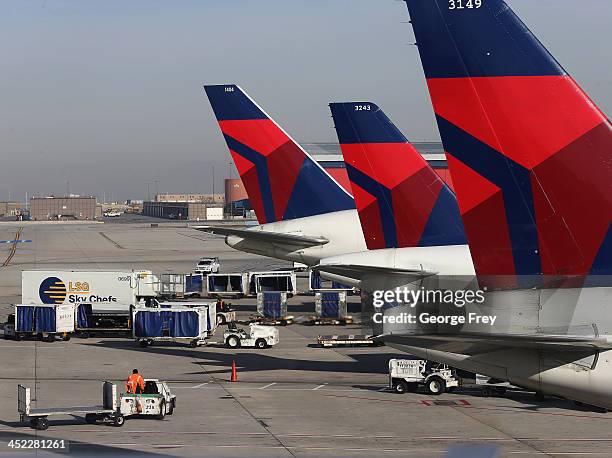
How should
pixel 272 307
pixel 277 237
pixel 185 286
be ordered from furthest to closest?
1. pixel 185 286
2. pixel 272 307
3. pixel 277 237

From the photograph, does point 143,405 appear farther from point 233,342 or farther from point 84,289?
point 84,289

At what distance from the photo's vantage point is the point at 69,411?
29.7 meters

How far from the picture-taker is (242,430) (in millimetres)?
29281

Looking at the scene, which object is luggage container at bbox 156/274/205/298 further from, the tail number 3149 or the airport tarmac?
the tail number 3149

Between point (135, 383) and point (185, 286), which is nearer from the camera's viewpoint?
point (135, 383)

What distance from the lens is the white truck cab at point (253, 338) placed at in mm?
47875

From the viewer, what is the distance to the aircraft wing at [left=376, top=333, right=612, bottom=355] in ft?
44.6

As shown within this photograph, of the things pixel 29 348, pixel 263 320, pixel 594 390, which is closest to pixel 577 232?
pixel 594 390

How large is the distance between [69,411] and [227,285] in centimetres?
4531

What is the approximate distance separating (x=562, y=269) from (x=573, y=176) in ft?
4.52

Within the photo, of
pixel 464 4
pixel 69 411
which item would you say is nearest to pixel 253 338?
pixel 69 411

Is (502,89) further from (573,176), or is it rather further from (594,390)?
(594,390)

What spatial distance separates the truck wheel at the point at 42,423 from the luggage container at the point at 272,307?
30185 millimetres

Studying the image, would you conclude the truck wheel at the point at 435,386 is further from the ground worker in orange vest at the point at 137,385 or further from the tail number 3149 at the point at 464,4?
the tail number 3149 at the point at 464,4
